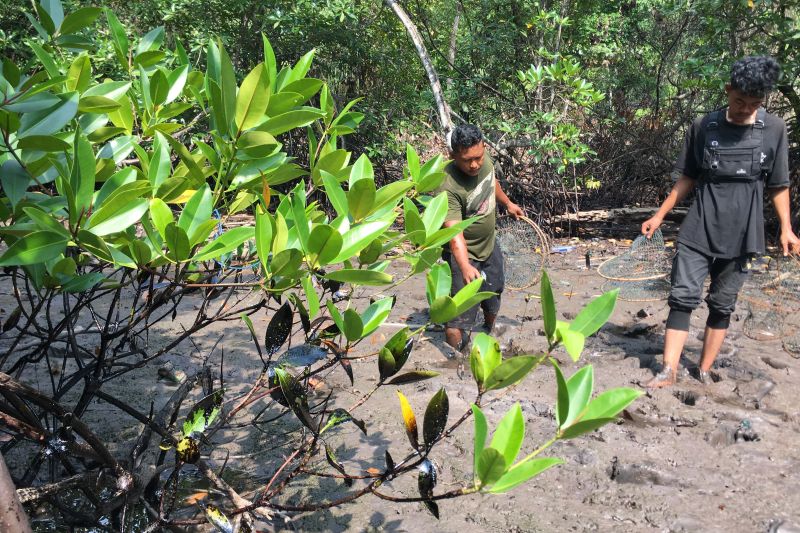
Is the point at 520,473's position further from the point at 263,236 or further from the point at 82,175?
the point at 82,175

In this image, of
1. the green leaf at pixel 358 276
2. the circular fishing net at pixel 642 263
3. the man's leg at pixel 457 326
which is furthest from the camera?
the circular fishing net at pixel 642 263

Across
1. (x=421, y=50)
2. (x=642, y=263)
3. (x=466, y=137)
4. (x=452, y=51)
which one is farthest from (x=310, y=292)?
(x=452, y=51)

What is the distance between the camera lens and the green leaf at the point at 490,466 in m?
1.06

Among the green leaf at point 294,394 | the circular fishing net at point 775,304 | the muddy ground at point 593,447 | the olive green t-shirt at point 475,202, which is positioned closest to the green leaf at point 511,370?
the green leaf at point 294,394

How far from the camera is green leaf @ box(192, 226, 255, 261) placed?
1.24 m

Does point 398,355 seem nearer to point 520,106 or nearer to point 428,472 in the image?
point 428,472

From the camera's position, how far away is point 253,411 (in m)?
3.65

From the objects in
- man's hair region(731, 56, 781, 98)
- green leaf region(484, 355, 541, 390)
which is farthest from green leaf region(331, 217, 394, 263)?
man's hair region(731, 56, 781, 98)

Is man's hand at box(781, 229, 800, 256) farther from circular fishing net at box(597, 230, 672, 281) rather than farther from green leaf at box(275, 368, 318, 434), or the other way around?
green leaf at box(275, 368, 318, 434)

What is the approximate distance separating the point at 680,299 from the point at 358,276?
3.20 meters

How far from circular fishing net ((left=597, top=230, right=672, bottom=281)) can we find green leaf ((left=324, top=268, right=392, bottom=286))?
223 inches

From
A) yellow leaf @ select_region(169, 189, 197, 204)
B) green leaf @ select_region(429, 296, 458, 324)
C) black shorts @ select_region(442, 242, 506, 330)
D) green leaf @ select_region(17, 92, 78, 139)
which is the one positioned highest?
green leaf @ select_region(17, 92, 78, 139)

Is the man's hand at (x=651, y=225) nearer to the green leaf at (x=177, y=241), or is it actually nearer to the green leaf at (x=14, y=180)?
the green leaf at (x=177, y=241)

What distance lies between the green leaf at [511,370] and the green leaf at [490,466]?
179 mm
